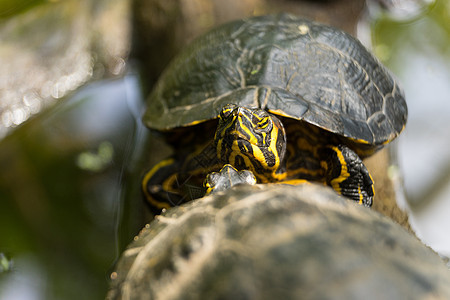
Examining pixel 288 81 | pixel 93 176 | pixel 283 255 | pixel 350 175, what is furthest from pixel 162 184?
pixel 283 255

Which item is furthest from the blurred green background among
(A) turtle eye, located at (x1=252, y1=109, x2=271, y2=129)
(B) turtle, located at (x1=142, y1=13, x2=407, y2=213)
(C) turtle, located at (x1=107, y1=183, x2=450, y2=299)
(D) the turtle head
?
(C) turtle, located at (x1=107, y1=183, x2=450, y2=299)

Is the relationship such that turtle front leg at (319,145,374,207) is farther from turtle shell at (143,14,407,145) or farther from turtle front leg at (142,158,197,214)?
turtle front leg at (142,158,197,214)

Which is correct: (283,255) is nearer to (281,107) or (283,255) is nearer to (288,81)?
(281,107)

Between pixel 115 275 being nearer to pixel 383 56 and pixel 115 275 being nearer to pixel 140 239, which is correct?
pixel 140 239

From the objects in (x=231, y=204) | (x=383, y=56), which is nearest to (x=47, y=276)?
(x=231, y=204)

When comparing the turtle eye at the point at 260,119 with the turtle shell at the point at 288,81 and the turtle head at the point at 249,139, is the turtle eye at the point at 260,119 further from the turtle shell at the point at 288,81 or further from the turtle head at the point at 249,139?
the turtle shell at the point at 288,81

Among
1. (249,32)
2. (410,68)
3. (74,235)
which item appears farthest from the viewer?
(410,68)
